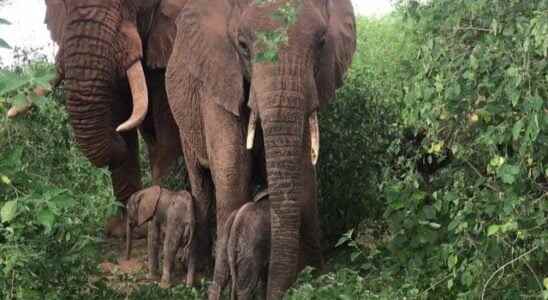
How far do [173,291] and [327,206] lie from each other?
194 centimetres

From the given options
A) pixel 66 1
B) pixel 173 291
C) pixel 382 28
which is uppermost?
pixel 382 28

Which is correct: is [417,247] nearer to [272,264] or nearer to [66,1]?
[272,264]

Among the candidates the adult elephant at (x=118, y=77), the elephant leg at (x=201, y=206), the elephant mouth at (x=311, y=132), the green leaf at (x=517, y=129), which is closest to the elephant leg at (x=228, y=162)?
the elephant mouth at (x=311, y=132)

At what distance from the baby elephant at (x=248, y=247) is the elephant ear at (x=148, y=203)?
3.72 ft

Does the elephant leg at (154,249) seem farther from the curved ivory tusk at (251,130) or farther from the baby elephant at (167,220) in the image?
the curved ivory tusk at (251,130)

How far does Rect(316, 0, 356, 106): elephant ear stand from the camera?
761 centimetres

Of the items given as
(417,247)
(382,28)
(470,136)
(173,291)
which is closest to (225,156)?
(173,291)

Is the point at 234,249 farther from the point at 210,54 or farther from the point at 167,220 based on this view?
the point at 210,54

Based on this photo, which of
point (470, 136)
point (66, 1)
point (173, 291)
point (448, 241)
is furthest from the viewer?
point (66, 1)

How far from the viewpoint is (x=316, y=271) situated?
764 centimetres

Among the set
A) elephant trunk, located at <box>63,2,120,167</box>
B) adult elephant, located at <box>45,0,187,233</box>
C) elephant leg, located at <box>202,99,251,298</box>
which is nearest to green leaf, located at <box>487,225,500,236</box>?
elephant leg, located at <box>202,99,251,298</box>

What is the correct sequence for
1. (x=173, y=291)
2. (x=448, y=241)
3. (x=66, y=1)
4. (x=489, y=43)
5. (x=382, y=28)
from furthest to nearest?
(x=382, y=28)
(x=66, y=1)
(x=173, y=291)
(x=448, y=241)
(x=489, y=43)

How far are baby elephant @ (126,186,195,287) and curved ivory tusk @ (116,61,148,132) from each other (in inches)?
29.5

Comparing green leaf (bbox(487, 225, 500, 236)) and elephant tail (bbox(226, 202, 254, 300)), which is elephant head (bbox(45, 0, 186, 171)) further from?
green leaf (bbox(487, 225, 500, 236))
